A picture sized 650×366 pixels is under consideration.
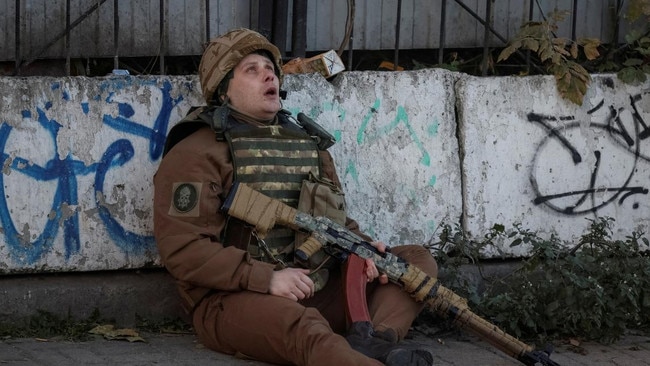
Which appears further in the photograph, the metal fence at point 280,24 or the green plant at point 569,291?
the metal fence at point 280,24

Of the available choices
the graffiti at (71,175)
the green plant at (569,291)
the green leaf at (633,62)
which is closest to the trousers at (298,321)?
the green plant at (569,291)

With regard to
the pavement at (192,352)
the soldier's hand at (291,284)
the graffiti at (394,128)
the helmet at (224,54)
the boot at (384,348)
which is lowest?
the pavement at (192,352)

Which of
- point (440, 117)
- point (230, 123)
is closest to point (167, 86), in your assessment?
point (230, 123)

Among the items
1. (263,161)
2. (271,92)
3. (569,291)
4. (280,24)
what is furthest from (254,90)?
(569,291)

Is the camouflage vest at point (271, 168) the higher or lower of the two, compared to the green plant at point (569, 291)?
higher

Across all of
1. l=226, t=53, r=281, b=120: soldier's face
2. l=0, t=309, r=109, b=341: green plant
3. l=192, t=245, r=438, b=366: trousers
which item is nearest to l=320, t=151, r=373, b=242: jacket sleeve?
l=192, t=245, r=438, b=366: trousers

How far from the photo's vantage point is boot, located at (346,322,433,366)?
400cm

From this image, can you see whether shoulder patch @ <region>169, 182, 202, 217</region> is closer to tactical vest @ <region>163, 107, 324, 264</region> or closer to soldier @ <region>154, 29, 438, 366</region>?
soldier @ <region>154, 29, 438, 366</region>

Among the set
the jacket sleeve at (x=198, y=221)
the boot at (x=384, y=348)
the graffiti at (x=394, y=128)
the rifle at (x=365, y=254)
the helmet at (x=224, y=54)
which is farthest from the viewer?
the graffiti at (x=394, y=128)

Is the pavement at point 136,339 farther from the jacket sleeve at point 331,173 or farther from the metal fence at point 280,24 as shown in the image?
the metal fence at point 280,24

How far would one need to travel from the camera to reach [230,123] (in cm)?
466

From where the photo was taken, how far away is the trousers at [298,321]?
4.08m

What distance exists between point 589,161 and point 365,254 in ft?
5.24

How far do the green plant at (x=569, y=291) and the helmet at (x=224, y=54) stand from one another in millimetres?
1327
